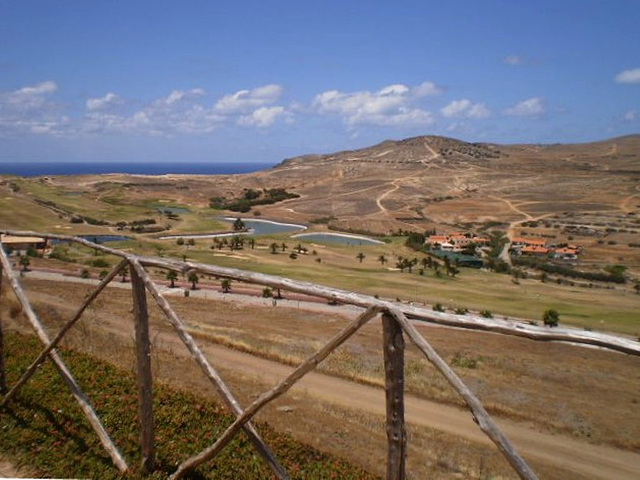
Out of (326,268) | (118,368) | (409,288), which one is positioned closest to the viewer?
(118,368)

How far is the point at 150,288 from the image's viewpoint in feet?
17.1

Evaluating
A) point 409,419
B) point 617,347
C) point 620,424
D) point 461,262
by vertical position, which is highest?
point 617,347

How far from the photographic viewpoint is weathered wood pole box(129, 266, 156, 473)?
540 centimetres

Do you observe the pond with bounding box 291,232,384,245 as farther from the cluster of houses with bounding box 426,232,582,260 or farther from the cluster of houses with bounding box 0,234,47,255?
the cluster of houses with bounding box 0,234,47,255

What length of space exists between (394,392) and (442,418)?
1176 centimetres

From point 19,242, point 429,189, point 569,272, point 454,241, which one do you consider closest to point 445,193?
point 429,189

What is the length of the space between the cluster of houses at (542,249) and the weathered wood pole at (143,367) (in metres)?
84.5

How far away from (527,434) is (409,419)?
3504 millimetres

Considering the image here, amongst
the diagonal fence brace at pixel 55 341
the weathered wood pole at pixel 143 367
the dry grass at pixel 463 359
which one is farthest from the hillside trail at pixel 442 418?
the weathered wood pole at pixel 143 367

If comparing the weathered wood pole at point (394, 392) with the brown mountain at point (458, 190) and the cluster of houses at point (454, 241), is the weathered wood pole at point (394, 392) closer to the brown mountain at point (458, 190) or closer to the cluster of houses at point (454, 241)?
the cluster of houses at point (454, 241)

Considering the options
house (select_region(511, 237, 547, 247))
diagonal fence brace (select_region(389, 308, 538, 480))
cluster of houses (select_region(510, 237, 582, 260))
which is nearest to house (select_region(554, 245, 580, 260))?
cluster of houses (select_region(510, 237, 582, 260))

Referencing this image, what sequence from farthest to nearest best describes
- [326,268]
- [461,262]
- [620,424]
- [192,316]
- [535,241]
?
[535,241] → [461,262] → [326,268] → [192,316] → [620,424]

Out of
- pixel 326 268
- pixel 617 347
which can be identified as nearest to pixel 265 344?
pixel 617 347

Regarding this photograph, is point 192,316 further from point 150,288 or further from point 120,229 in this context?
point 120,229
